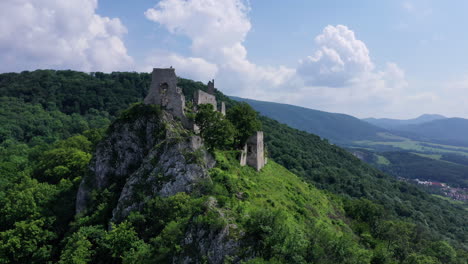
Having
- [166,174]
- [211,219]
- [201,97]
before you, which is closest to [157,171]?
[166,174]

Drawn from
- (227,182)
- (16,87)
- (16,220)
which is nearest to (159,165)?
(227,182)

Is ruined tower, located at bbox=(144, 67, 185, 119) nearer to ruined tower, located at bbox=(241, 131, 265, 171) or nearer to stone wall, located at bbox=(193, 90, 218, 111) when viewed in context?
stone wall, located at bbox=(193, 90, 218, 111)

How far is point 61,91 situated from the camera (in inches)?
5935

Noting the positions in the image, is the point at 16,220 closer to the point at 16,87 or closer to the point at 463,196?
the point at 16,87

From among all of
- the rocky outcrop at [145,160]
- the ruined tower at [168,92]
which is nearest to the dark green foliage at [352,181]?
the ruined tower at [168,92]

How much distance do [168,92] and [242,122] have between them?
1281cm

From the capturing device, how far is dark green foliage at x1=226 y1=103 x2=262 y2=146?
45969 millimetres

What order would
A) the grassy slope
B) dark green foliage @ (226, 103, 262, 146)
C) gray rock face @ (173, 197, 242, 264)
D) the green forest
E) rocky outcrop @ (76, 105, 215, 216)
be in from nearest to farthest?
the grassy slope < gray rock face @ (173, 197, 242, 264) < the green forest < rocky outcrop @ (76, 105, 215, 216) < dark green foliage @ (226, 103, 262, 146)

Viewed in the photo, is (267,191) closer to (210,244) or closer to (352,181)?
(210,244)

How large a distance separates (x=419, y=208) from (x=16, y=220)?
131 meters

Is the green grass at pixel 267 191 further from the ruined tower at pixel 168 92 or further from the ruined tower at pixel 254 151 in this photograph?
the ruined tower at pixel 168 92

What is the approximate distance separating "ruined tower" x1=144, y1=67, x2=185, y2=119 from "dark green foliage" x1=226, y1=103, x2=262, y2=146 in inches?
331

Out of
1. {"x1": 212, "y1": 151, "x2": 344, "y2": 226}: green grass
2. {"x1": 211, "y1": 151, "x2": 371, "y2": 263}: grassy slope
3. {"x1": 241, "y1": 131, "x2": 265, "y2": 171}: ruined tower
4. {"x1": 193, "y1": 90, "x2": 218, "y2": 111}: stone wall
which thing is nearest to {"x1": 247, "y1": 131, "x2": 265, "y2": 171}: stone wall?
{"x1": 241, "y1": 131, "x2": 265, "y2": 171}: ruined tower

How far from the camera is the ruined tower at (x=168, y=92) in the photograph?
43938mm
